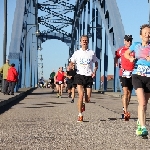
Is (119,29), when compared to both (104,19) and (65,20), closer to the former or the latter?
(104,19)

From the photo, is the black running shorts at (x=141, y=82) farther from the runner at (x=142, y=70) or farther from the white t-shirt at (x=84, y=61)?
the white t-shirt at (x=84, y=61)

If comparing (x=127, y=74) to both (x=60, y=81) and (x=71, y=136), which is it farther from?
(x=60, y=81)

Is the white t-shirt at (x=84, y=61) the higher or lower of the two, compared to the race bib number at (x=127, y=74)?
higher

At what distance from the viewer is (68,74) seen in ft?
55.5

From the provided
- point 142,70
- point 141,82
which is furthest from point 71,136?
point 142,70

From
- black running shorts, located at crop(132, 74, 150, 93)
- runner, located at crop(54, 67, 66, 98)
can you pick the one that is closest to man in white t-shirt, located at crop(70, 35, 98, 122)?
black running shorts, located at crop(132, 74, 150, 93)

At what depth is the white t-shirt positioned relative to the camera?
28.2 feet

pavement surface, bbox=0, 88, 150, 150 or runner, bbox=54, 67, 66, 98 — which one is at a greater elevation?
runner, bbox=54, 67, 66, 98

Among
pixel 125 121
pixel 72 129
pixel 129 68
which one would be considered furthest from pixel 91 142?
pixel 129 68

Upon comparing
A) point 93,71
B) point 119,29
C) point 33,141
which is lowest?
point 33,141

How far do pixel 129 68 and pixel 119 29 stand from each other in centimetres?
1308

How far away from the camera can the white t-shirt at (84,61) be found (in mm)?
8609

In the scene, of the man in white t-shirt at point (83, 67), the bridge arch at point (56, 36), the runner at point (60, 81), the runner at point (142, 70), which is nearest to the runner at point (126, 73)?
the man in white t-shirt at point (83, 67)

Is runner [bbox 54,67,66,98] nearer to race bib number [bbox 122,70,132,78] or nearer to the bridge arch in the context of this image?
race bib number [bbox 122,70,132,78]
